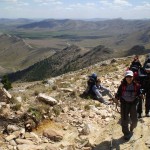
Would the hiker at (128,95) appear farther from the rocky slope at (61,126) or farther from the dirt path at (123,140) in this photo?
the rocky slope at (61,126)

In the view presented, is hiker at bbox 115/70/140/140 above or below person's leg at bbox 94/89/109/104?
above

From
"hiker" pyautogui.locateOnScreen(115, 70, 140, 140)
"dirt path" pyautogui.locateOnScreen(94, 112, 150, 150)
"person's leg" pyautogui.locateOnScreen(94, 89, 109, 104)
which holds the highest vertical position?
"hiker" pyautogui.locateOnScreen(115, 70, 140, 140)

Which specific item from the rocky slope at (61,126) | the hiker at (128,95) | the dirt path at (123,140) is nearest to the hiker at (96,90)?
the rocky slope at (61,126)

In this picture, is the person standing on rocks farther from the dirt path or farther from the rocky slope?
the dirt path

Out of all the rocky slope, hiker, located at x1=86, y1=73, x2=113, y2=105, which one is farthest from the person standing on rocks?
the rocky slope

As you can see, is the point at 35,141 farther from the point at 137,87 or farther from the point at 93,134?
the point at 137,87

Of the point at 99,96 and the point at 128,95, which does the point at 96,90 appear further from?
the point at 128,95

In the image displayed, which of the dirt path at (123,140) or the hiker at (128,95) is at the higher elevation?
the hiker at (128,95)

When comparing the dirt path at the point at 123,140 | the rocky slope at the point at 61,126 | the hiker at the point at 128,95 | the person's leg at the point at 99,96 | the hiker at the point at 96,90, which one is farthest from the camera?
the hiker at the point at 96,90

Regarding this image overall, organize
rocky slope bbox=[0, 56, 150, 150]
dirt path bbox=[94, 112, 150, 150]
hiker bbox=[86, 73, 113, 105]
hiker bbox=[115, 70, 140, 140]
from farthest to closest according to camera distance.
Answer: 1. hiker bbox=[86, 73, 113, 105]
2. rocky slope bbox=[0, 56, 150, 150]
3. dirt path bbox=[94, 112, 150, 150]
4. hiker bbox=[115, 70, 140, 140]

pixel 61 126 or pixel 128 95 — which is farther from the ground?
pixel 128 95

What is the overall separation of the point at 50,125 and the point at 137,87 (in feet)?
13.1

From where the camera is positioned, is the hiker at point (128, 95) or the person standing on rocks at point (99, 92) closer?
the hiker at point (128, 95)

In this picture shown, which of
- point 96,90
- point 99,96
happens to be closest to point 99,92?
point 96,90
